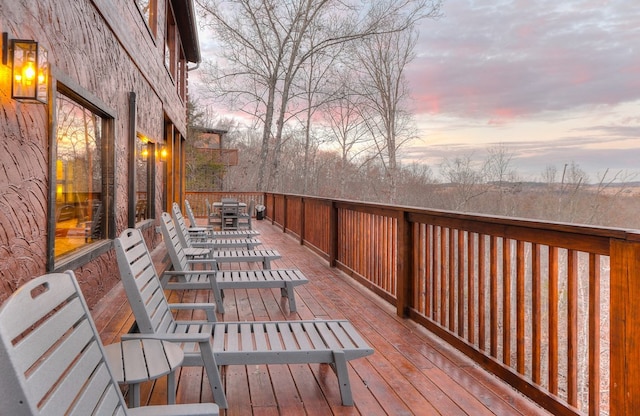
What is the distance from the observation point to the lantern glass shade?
2.48 m

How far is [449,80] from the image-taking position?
24.1 metres

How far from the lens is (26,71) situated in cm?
253

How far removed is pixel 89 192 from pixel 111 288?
98 cm

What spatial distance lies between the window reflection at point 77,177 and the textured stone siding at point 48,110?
0.72ft

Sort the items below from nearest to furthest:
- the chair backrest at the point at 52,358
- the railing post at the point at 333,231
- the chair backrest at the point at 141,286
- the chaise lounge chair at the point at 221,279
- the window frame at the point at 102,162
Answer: the chair backrest at the point at 52,358, the chair backrest at the point at 141,286, the window frame at the point at 102,162, the chaise lounge chair at the point at 221,279, the railing post at the point at 333,231

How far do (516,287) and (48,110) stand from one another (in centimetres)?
309

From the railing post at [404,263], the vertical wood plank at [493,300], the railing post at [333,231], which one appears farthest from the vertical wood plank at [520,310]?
the railing post at [333,231]

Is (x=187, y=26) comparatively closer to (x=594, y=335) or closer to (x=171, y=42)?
(x=171, y=42)

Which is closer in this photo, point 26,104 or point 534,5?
point 26,104

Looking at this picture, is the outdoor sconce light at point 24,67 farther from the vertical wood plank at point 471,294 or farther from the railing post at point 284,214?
the railing post at point 284,214

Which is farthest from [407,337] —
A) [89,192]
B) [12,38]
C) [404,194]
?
[404,194]

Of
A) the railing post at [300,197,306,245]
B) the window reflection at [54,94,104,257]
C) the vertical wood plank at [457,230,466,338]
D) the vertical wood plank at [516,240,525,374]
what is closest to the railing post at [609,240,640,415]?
the vertical wood plank at [516,240,525,374]

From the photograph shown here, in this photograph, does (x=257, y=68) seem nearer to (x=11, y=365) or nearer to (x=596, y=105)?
(x=596, y=105)

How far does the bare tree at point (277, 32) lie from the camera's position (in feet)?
60.3
